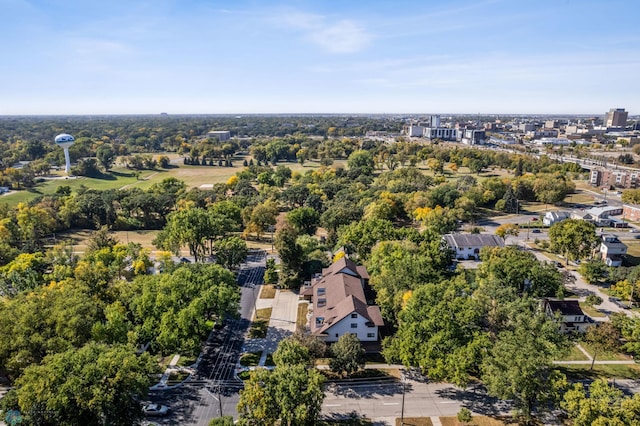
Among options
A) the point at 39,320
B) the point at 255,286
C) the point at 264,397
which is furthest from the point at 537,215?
the point at 39,320

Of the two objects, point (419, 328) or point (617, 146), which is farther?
point (617, 146)

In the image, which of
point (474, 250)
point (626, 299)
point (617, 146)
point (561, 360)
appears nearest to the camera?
point (561, 360)

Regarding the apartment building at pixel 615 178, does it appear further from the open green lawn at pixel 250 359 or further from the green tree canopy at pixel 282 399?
the green tree canopy at pixel 282 399

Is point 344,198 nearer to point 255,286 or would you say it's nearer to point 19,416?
point 255,286

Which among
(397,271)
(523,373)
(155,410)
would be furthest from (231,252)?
(523,373)

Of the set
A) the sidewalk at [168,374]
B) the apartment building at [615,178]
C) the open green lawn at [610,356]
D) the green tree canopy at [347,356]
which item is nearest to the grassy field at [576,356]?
the open green lawn at [610,356]

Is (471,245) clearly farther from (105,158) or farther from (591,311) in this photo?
(105,158)

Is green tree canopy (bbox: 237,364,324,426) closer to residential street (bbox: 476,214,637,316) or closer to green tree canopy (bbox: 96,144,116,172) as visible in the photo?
residential street (bbox: 476,214,637,316)
